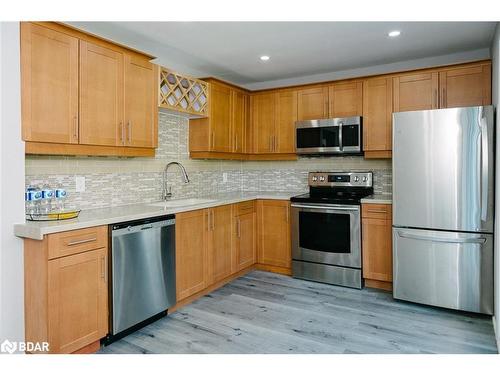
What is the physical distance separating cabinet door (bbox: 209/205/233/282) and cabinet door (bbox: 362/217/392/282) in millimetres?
1403

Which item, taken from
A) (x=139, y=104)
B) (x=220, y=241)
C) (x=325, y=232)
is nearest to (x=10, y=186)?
(x=139, y=104)

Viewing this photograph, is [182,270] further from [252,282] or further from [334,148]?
[334,148]

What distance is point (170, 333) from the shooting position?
2709 mm

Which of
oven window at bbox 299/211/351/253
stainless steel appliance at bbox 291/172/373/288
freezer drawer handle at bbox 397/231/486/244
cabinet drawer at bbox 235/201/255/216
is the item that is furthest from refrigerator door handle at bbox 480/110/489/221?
cabinet drawer at bbox 235/201/255/216

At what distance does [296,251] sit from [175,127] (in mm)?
1914

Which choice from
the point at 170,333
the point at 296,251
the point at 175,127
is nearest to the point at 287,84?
the point at 175,127

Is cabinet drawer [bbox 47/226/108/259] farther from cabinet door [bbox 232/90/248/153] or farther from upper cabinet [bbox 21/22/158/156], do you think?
cabinet door [bbox 232/90/248/153]

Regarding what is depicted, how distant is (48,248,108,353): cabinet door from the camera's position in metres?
2.14

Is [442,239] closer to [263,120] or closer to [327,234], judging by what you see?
[327,234]

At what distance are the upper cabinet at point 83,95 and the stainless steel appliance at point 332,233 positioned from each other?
183cm

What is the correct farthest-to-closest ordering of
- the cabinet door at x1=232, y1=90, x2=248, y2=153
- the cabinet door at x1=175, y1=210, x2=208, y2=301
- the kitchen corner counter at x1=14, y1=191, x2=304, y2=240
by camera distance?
the cabinet door at x1=232, y1=90, x2=248, y2=153 < the cabinet door at x1=175, y1=210, x2=208, y2=301 < the kitchen corner counter at x1=14, y1=191, x2=304, y2=240

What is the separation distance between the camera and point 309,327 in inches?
111

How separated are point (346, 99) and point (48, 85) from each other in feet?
9.67

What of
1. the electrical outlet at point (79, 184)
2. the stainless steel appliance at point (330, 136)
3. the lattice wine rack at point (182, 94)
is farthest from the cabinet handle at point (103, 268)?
the stainless steel appliance at point (330, 136)
